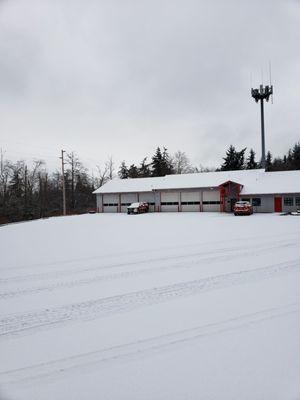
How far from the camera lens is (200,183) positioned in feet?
141

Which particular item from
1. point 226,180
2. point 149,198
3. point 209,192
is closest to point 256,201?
point 226,180

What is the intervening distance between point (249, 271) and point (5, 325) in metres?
7.30

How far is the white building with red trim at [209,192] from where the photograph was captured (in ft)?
125

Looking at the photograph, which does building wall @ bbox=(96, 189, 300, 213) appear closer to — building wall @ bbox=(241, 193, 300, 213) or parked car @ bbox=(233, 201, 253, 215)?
building wall @ bbox=(241, 193, 300, 213)

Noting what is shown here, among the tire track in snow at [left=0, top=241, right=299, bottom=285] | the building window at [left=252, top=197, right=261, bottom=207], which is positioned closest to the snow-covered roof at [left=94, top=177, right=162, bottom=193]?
the building window at [left=252, top=197, right=261, bottom=207]

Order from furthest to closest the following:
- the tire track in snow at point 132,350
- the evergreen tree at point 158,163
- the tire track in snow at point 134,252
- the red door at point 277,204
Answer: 1. the evergreen tree at point 158,163
2. the red door at point 277,204
3. the tire track in snow at point 134,252
4. the tire track in snow at point 132,350

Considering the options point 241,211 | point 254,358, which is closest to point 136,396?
point 254,358

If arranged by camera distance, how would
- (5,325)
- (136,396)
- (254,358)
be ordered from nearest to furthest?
1. (136,396)
2. (254,358)
3. (5,325)

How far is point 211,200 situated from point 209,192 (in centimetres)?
106

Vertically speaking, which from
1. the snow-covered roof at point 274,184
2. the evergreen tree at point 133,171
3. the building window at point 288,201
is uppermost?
the evergreen tree at point 133,171

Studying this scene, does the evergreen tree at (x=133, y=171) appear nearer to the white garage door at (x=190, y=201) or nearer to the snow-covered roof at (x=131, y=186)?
the snow-covered roof at (x=131, y=186)

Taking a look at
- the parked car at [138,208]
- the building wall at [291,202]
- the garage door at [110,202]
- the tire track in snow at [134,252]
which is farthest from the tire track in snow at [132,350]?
the garage door at [110,202]

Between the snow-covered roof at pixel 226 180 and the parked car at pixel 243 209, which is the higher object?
the snow-covered roof at pixel 226 180

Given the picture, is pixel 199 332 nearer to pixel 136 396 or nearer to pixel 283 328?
pixel 283 328
